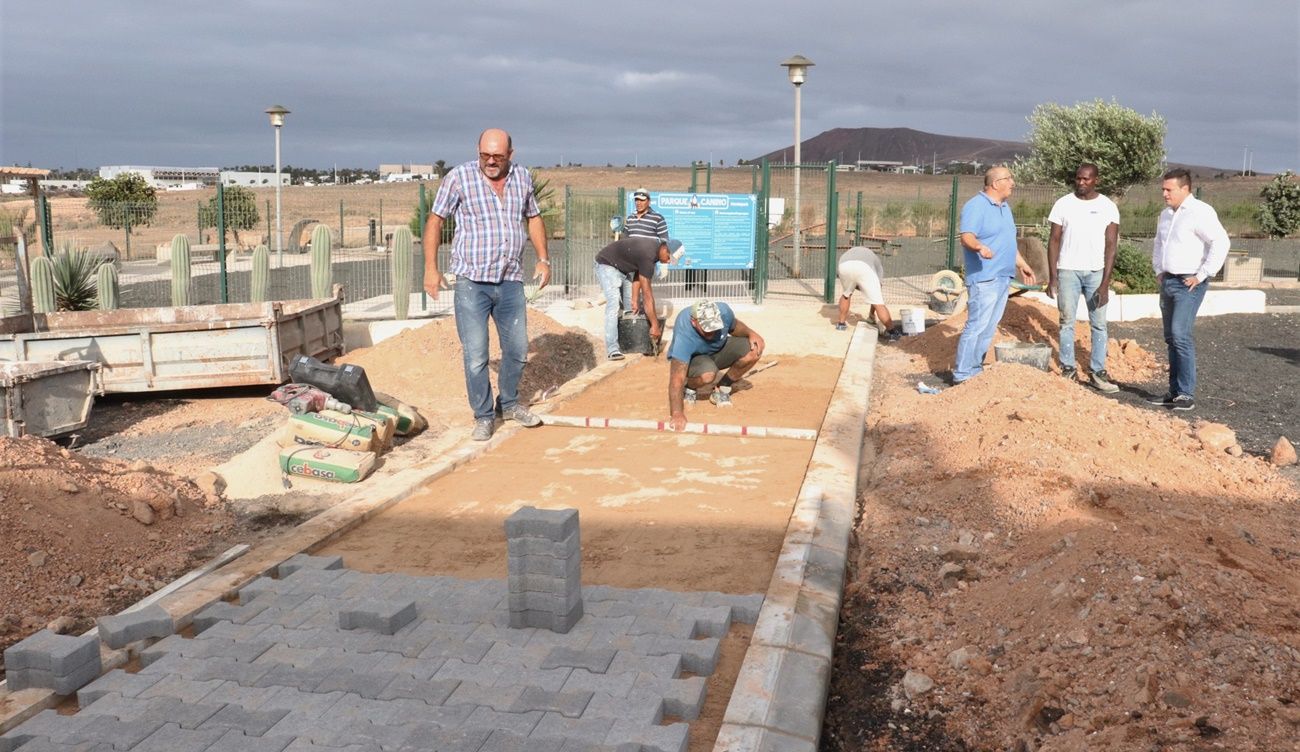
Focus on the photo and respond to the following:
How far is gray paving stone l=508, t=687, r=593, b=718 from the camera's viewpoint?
10.5 ft

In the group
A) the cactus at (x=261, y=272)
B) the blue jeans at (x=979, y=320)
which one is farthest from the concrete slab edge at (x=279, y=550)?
the cactus at (x=261, y=272)

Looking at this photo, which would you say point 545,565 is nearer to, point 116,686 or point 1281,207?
point 116,686

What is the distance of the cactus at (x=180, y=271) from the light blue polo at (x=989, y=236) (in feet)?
31.7

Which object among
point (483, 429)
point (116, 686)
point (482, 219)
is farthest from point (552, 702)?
point (482, 219)

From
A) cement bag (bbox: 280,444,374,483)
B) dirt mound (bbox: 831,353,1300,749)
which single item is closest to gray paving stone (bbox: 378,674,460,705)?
dirt mound (bbox: 831,353,1300,749)

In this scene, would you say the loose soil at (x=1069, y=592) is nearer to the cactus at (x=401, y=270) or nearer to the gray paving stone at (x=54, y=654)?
the gray paving stone at (x=54, y=654)

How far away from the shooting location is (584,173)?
284 feet

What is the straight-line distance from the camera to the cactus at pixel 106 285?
12.3 metres

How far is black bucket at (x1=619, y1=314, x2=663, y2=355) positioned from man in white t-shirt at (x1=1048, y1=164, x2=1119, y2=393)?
13.9 feet

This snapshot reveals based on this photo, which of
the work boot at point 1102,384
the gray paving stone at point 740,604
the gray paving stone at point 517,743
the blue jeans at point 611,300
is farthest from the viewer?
the blue jeans at point 611,300

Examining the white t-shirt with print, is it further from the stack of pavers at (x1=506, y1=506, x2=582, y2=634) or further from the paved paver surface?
the stack of pavers at (x1=506, y1=506, x2=582, y2=634)

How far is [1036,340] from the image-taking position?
11.4 m

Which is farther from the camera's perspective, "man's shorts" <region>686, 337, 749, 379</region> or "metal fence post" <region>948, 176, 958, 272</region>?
"metal fence post" <region>948, 176, 958, 272</region>

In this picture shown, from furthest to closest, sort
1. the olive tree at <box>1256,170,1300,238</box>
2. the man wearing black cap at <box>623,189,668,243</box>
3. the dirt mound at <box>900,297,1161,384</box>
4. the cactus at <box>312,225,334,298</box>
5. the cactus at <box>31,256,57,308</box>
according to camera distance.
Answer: the olive tree at <box>1256,170,1300,238</box>
the cactus at <box>312,225,334,298</box>
the cactus at <box>31,256,57,308</box>
the man wearing black cap at <box>623,189,668,243</box>
the dirt mound at <box>900,297,1161,384</box>
